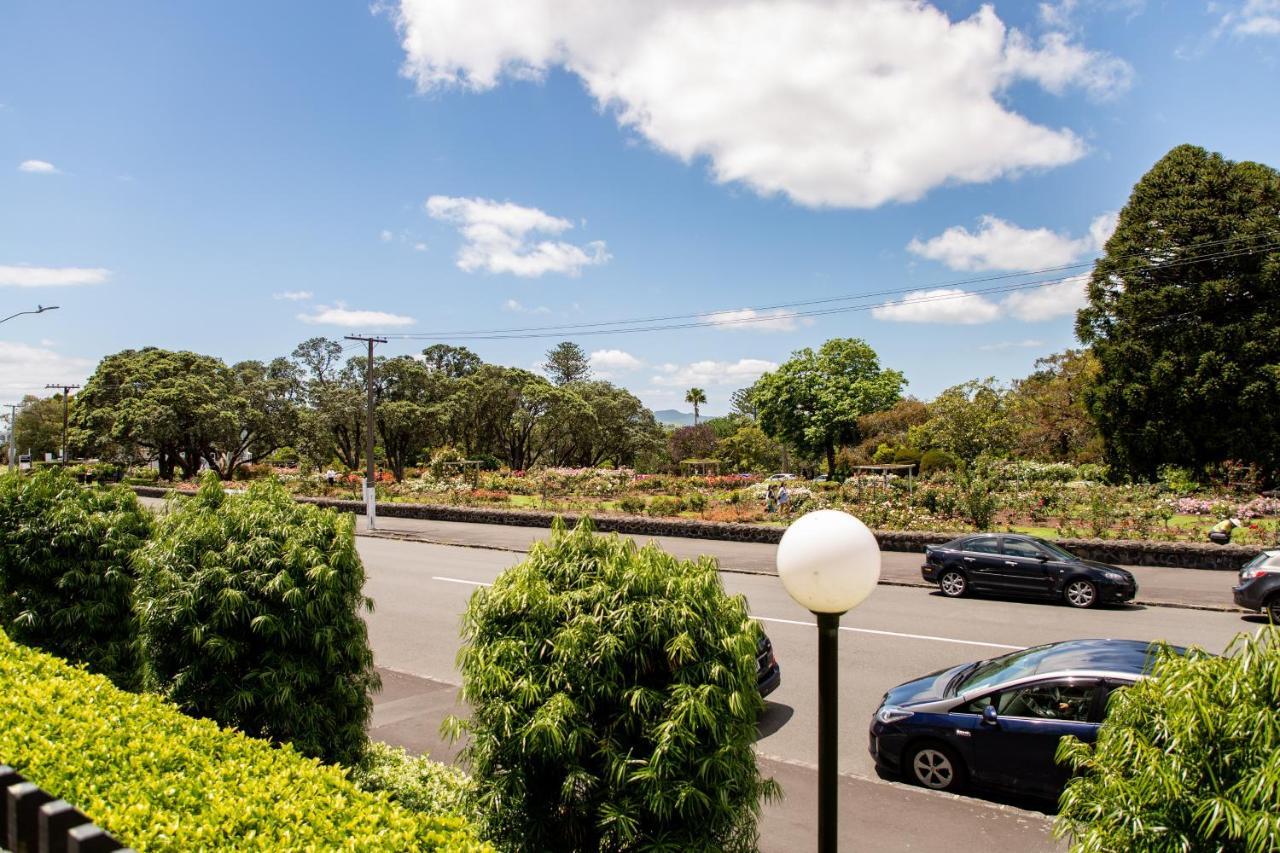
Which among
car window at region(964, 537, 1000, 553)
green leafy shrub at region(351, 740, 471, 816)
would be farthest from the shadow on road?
car window at region(964, 537, 1000, 553)

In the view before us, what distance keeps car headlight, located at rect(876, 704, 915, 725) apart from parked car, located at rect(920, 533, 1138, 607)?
9512 mm

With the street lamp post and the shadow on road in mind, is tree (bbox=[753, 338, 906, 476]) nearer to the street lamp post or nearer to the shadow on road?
the shadow on road

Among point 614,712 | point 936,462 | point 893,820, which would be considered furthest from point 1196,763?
point 936,462

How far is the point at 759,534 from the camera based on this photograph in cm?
2500

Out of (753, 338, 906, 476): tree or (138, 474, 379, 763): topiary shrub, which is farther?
(753, 338, 906, 476): tree

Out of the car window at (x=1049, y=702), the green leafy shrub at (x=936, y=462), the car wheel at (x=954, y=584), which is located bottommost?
the car wheel at (x=954, y=584)

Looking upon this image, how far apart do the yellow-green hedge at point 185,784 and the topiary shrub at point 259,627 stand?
1152 millimetres

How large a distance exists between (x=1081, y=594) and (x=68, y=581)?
1649cm

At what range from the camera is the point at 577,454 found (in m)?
66.3

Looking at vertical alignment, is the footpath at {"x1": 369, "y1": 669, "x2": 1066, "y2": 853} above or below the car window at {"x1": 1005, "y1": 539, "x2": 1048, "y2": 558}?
below

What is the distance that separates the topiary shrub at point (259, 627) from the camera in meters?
5.73

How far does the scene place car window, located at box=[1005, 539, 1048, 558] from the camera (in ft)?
51.7

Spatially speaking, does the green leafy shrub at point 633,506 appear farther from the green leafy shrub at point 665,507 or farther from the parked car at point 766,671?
the parked car at point 766,671

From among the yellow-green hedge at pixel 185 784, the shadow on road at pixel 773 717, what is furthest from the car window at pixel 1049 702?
the yellow-green hedge at pixel 185 784
